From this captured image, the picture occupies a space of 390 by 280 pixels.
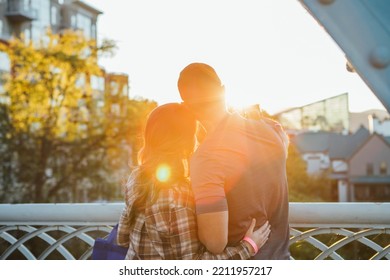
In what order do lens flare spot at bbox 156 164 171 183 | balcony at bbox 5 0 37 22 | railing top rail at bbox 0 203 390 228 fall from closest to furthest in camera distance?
lens flare spot at bbox 156 164 171 183, railing top rail at bbox 0 203 390 228, balcony at bbox 5 0 37 22

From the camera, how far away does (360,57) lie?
64cm

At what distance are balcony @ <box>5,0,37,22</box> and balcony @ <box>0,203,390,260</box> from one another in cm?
2616

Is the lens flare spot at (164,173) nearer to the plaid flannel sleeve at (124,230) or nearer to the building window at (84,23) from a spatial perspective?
the plaid flannel sleeve at (124,230)

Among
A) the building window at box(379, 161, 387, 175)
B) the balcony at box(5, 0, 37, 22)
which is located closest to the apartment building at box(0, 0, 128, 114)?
the balcony at box(5, 0, 37, 22)

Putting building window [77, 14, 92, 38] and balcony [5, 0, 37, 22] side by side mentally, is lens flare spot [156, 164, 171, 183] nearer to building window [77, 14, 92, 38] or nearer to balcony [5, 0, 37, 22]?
balcony [5, 0, 37, 22]

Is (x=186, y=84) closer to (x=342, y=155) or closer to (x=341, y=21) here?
(x=341, y=21)

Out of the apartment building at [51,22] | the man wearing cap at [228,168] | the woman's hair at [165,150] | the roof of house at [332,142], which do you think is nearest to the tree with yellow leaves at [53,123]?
the apartment building at [51,22]

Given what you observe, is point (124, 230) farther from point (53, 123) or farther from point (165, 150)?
point (53, 123)

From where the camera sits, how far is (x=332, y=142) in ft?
138

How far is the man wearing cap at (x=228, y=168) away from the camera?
127 cm

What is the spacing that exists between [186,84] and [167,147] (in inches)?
6.9

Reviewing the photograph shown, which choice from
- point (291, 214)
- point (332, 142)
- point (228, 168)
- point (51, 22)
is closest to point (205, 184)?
point (228, 168)

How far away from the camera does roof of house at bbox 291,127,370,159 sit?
4138 cm
